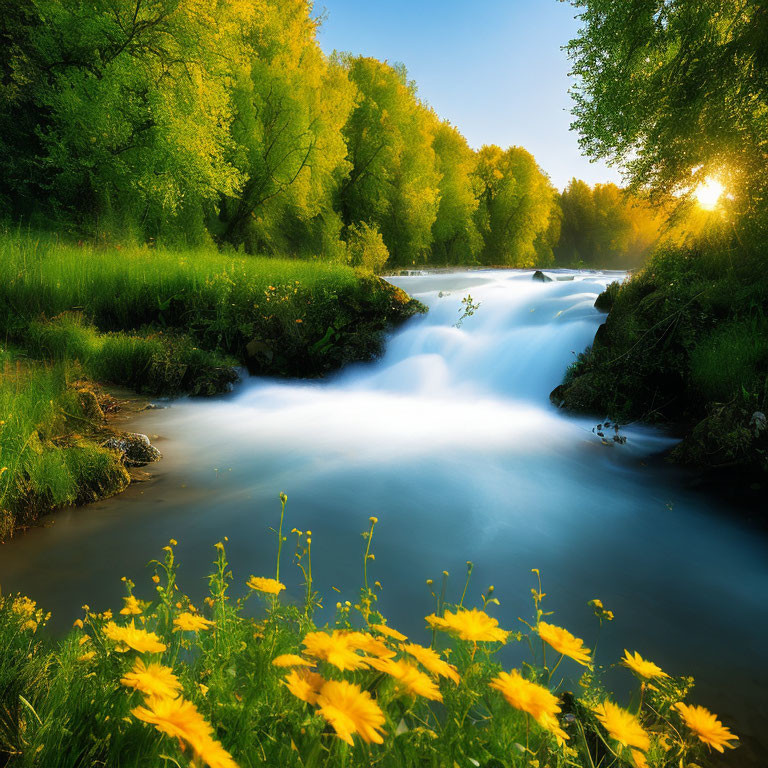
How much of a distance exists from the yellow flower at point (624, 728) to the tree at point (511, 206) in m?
43.7

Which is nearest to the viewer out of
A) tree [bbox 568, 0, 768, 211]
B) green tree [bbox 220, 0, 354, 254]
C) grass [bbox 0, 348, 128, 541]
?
grass [bbox 0, 348, 128, 541]

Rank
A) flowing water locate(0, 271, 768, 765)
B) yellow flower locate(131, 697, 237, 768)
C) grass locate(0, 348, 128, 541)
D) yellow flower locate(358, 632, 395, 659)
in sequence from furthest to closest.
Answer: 1. grass locate(0, 348, 128, 541)
2. flowing water locate(0, 271, 768, 765)
3. yellow flower locate(358, 632, 395, 659)
4. yellow flower locate(131, 697, 237, 768)

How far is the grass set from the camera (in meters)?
3.59

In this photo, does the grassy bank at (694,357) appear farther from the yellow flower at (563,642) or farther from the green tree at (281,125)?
the green tree at (281,125)

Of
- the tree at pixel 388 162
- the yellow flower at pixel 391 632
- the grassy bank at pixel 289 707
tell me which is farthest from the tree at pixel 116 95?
the yellow flower at pixel 391 632

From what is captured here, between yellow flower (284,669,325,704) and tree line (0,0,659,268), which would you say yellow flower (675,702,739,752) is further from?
tree line (0,0,659,268)

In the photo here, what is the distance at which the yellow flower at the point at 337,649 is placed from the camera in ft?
3.17

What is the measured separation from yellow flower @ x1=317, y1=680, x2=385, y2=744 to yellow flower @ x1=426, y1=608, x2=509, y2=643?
304 mm

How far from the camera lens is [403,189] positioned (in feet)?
98.1

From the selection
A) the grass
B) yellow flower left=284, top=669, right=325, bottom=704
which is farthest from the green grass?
yellow flower left=284, top=669, right=325, bottom=704

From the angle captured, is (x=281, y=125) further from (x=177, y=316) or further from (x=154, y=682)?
(x=154, y=682)

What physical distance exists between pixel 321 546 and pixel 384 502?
3.47 feet

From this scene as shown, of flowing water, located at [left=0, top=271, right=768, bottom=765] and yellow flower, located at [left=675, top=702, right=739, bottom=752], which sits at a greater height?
yellow flower, located at [left=675, top=702, right=739, bottom=752]

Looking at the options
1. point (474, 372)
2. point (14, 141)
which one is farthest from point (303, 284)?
point (14, 141)
